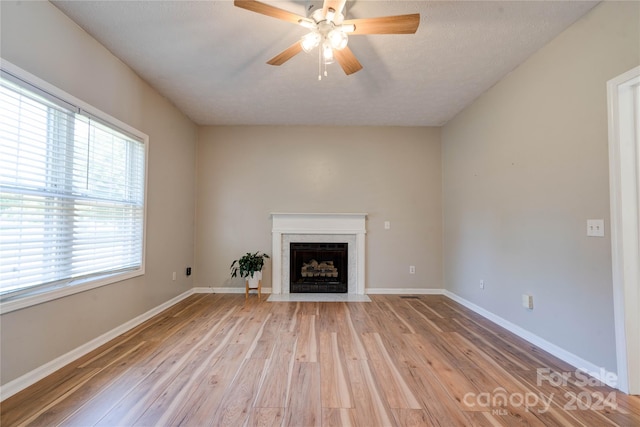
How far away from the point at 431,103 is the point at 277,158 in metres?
2.36

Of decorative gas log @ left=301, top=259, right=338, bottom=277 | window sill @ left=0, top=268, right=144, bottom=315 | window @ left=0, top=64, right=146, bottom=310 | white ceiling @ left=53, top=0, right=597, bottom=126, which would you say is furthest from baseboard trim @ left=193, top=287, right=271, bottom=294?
white ceiling @ left=53, top=0, right=597, bottom=126

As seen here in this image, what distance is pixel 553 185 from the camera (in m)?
2.30

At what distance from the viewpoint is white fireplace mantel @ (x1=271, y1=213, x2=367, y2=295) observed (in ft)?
14.1

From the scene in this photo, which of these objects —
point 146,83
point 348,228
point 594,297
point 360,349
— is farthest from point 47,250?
point 594,297

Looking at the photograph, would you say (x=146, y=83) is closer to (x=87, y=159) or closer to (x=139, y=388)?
(x=87, y=159)

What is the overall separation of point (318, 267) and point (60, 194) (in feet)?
10.8

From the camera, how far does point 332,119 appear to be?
407 centimetres

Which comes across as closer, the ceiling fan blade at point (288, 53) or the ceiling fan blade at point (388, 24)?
the ceiling fan blade at point (388, 24)

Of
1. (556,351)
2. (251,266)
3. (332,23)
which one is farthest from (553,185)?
(251,266)

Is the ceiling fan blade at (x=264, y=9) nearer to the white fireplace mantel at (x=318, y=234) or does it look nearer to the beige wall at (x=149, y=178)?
the beige wall at (x=149, y=178)

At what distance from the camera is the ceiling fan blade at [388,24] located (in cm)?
170

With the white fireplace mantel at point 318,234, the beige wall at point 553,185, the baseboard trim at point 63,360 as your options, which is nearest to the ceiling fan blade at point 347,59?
the beige wall at point 553,185

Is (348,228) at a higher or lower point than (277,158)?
lower

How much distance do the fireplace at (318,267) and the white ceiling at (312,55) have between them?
2.05 meters
